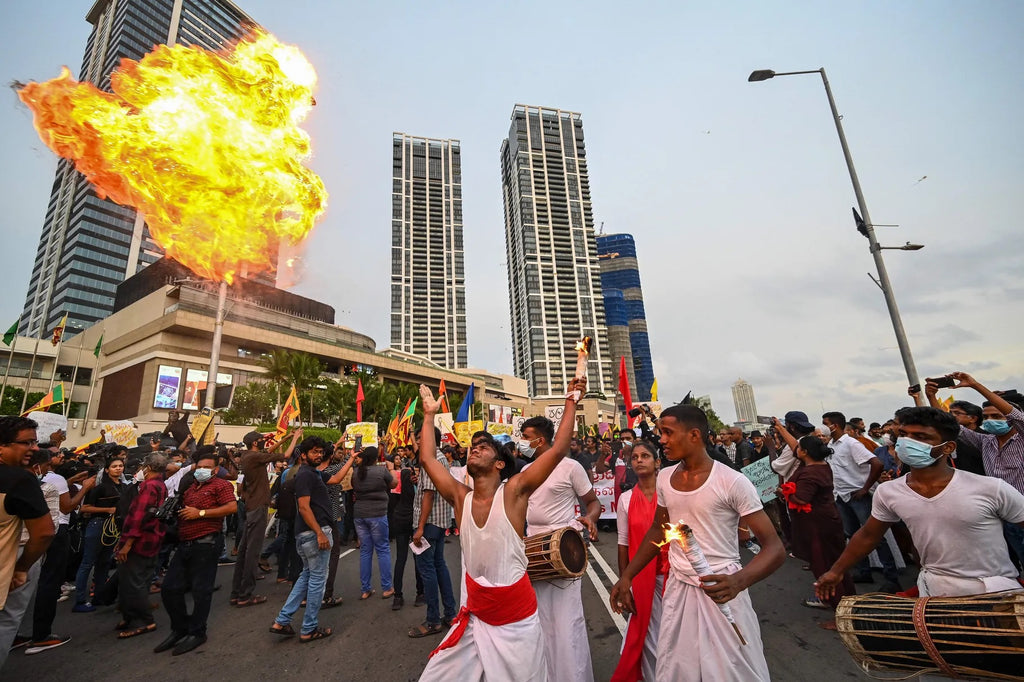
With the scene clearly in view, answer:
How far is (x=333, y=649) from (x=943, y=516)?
18.3 feet

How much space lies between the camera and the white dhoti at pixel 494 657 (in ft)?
8.77

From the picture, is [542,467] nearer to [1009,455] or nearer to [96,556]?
[1009,455]

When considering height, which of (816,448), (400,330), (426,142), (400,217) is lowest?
(816,448)

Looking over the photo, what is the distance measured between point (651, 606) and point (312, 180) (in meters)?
15.8

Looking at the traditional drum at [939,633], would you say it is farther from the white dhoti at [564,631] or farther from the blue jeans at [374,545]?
the blue jeans at [374,545]

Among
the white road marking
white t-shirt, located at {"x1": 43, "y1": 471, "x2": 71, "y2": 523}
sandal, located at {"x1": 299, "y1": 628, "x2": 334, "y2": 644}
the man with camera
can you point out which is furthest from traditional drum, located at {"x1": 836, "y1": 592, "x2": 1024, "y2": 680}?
white t-shirt, located at {"x1": 43, "y1": 471, "x2": 71, "y2": 523}

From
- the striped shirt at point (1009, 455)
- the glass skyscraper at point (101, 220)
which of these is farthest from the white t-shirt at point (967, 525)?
the glass skyscraper at point (101, 220)

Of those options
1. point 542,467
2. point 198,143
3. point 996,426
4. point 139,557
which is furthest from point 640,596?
point 198,143

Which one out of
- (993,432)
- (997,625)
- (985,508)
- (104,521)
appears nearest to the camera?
(997,625)

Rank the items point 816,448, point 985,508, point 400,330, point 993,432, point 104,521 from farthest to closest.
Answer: point 400,330, point 104,521, point 816,448, point 993,432, point 985,508

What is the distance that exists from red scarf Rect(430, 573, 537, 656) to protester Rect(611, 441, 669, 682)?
998mm

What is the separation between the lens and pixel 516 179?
129m

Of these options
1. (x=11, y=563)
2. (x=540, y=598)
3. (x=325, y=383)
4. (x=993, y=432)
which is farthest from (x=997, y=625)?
(x=325, y=383)

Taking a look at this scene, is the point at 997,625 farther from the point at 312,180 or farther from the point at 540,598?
the point at 312,180
